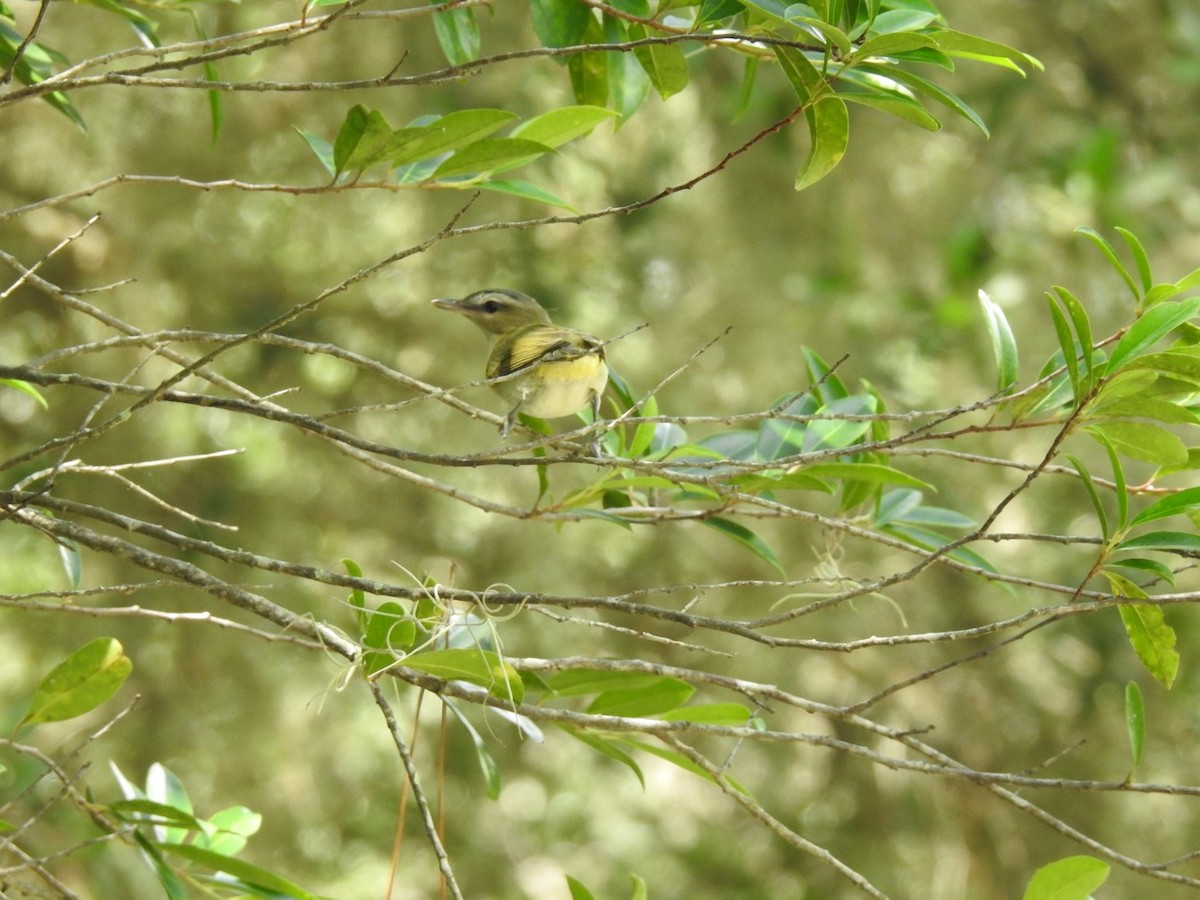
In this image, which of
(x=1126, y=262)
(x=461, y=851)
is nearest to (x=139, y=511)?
(x=461, y=851)

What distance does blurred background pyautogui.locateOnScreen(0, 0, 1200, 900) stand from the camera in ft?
14.7

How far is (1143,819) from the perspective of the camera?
493 cm

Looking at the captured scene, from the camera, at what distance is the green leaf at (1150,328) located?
1.60 m

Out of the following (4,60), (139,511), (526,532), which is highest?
(4,60)

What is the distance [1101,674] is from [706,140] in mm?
2766

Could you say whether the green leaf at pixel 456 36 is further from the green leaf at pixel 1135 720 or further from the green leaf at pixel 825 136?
the green leaf at pixel 1135 720

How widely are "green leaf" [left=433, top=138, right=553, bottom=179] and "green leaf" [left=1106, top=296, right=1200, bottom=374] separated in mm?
812

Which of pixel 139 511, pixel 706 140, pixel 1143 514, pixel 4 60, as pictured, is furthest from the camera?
pixel 706 140

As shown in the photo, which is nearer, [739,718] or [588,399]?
[739,718]

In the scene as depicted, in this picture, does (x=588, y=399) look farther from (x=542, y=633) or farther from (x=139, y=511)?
(x=542, y=633)

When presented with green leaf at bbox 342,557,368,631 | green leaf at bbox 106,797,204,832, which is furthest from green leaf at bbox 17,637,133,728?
green leaf at bbox 342,557,368,631

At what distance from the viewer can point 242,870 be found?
1.77m

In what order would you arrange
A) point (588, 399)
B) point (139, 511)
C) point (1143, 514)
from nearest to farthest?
point (1143, 514), point (588, 399), point (139, 511)

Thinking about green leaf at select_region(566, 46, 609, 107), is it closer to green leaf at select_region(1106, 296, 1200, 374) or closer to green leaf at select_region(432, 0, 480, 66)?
green leaf at select_region(432, 0, 480, 66)
